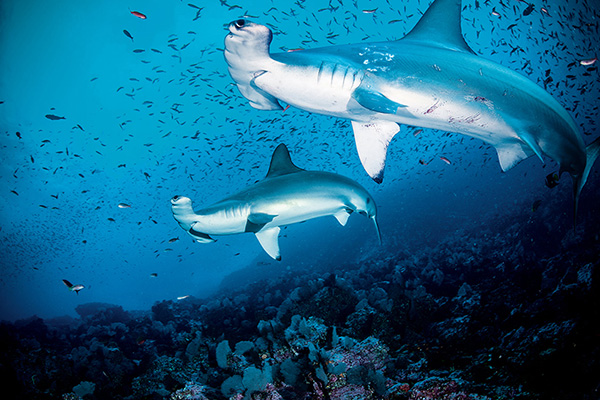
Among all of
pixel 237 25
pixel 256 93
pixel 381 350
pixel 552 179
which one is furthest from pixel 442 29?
pixel 381 350

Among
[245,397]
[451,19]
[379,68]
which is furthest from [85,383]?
[451,19]

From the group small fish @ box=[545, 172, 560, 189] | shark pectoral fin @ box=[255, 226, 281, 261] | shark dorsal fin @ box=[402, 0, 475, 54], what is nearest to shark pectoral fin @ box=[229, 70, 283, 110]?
shark pectoral fin @ box=[255, 226, 281, 261]

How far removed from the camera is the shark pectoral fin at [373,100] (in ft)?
8.38

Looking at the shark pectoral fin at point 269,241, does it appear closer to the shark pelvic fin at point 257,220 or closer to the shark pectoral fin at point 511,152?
the shark pelvic fin at point 257,220

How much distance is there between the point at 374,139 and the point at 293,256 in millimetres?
26654

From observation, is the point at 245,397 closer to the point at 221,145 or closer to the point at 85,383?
the point at 85,383

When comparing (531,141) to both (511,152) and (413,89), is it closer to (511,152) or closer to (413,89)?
(511,152)

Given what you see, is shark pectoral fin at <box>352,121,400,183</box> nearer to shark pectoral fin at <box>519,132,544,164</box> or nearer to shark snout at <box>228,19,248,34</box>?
shark pectoral fin at <box>519,132,544,164</box>

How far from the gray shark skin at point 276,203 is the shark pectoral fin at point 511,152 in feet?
7.35

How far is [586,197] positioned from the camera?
790 cm

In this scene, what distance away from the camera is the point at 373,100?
256 centimetres

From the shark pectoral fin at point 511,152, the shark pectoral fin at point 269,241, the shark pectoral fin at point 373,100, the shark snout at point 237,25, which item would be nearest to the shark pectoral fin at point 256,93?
the shark snout at point 237,25

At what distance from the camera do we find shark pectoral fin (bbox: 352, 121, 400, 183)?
3.40 meters

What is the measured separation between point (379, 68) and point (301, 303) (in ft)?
13.3
